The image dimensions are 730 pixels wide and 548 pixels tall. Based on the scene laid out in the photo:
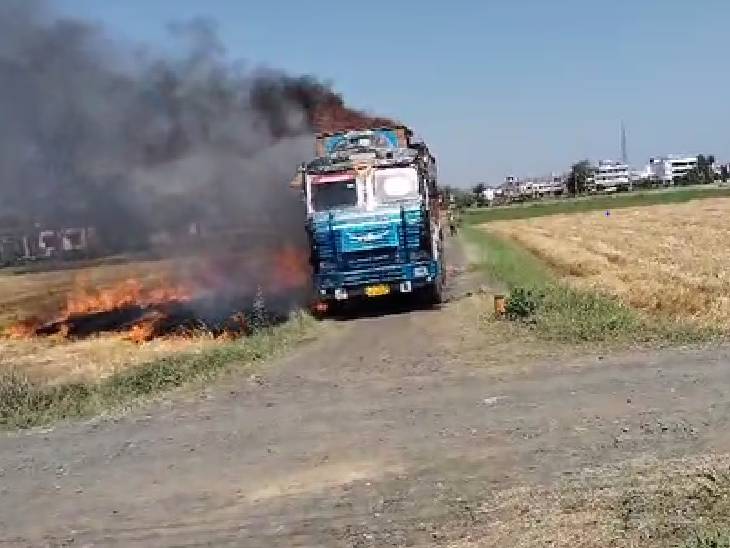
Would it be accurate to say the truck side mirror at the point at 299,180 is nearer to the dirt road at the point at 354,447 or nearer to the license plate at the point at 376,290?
the license plate at the point at 376,290

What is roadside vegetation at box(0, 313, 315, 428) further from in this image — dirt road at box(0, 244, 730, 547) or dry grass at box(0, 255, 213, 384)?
dry grass at box(0, 255, 213, 384)

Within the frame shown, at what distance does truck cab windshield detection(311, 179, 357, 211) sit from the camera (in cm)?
1938

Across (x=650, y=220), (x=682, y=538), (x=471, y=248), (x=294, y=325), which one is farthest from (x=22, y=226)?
(x=650, y=220)

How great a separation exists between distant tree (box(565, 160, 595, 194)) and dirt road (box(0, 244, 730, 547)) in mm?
130150

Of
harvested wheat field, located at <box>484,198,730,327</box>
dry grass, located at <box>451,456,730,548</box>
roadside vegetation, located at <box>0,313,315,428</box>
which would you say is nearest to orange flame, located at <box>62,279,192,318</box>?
roadside vegetation, located at <box>0,313,315,428</box>

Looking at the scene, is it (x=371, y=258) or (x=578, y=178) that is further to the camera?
(x=578, y=178)

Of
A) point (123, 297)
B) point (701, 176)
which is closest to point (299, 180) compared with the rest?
point (123, 297)

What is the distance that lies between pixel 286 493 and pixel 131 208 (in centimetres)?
1810

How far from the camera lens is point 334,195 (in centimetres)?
1945

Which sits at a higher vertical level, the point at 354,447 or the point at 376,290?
the point at 376,290

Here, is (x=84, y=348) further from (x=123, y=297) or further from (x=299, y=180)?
(x=123, y=297)

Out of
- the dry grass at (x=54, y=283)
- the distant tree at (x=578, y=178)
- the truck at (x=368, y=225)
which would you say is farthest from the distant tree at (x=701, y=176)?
the truck at (x=368, y=225)

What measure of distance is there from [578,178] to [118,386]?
132 meters

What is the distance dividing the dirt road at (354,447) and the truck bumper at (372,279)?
5862mm
